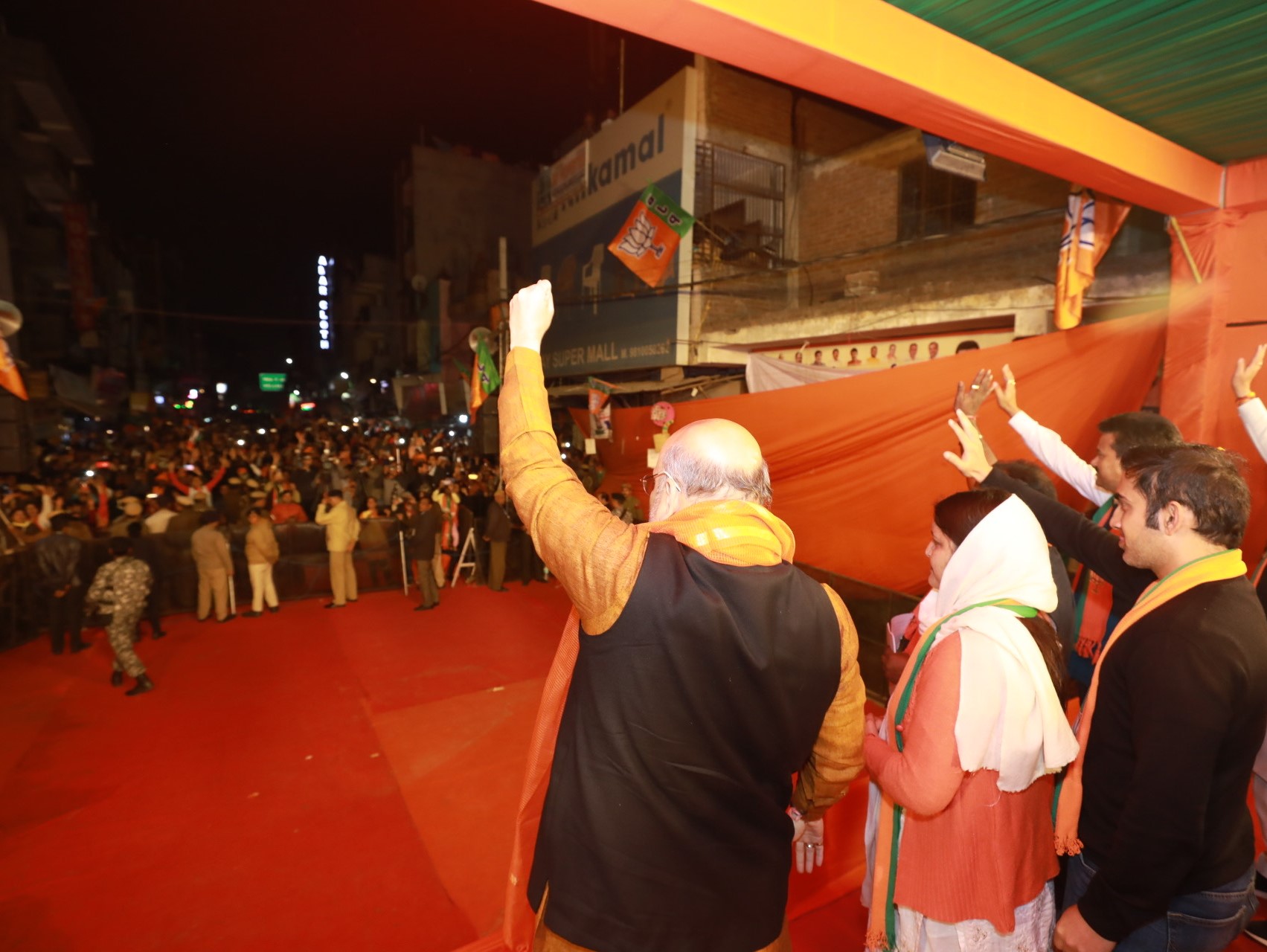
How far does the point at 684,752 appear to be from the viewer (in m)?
1.40

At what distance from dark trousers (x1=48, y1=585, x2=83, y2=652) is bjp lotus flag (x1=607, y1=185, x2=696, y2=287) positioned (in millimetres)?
9332

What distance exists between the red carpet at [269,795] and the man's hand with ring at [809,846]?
0.96 metres

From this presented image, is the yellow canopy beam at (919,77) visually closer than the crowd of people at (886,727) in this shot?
No

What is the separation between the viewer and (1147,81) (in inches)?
124

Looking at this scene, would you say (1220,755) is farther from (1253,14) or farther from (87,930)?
(87,930)

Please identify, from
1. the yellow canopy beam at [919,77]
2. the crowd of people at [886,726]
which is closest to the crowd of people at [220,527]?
the crowd of people at [886,726]

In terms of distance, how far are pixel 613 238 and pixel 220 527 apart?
10480mm

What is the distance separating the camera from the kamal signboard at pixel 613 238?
13.2m

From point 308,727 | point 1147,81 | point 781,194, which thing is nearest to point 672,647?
point 1147,81

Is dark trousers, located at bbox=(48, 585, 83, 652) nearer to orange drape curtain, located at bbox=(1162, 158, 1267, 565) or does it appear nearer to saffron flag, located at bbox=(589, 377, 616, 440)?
saffron flag, located at bbox=(589, 377, 616, 440)

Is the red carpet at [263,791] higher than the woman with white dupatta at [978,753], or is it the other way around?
the woman with white dupatta at [978,753]

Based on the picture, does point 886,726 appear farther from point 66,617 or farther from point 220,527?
point 220,527

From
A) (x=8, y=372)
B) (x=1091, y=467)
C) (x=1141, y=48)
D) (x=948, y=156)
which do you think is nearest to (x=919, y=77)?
(x=1141, y=48)

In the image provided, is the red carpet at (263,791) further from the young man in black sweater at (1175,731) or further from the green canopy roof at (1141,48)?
the green canopy roof at (1141,48)
